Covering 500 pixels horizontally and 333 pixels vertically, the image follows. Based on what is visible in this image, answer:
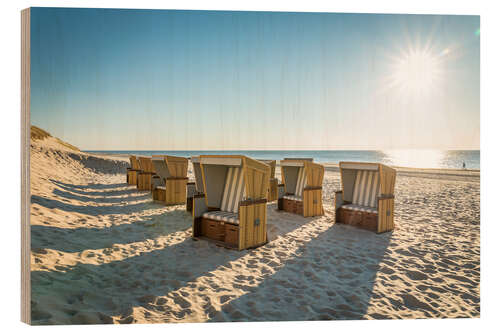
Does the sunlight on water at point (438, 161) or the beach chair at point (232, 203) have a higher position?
the sunlight on water at point (438, 161)

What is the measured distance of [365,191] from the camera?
7.08 meters

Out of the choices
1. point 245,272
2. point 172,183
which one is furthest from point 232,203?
point 172,183

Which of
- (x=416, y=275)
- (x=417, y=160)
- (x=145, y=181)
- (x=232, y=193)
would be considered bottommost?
(x=416, y=275)

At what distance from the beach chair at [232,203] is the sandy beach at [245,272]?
0.31 m

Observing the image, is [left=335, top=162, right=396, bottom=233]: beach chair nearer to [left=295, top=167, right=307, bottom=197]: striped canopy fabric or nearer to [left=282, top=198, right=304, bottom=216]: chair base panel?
[left=282, top=198, right=304, bottom=216]: chair base panel

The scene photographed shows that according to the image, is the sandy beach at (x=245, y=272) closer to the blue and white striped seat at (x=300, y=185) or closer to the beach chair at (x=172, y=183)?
the blue and white striped seat at (x=300, y=185)

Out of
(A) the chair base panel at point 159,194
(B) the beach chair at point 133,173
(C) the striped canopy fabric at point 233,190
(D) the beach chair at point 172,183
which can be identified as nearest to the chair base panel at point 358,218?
(C) the striped canopy fabric at point 233,190

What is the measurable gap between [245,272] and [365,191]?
14.4 feet

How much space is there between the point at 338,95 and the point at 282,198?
3480mm

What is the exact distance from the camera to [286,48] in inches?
238

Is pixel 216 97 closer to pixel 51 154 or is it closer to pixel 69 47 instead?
pixel 69 47

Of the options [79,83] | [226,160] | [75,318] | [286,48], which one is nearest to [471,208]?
[286,48]

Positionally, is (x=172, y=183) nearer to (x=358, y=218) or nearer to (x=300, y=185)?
(x=300, y=185)

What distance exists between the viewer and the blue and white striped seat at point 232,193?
224 inches
